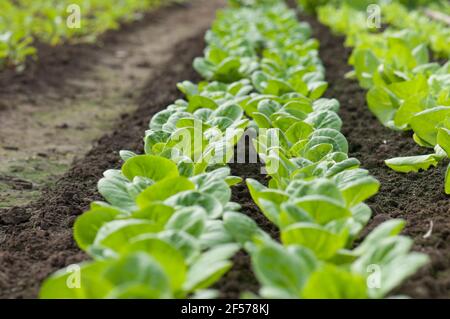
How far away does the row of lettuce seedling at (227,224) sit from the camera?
76.6 inches

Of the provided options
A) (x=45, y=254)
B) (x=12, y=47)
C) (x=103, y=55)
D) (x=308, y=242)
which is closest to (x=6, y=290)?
(x=45, y=254)

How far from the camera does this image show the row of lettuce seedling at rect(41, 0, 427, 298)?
1.95 m

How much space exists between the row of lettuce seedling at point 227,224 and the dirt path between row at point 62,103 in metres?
1.42

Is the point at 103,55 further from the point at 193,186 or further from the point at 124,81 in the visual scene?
the point at 193,186

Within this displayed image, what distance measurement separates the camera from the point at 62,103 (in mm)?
6746

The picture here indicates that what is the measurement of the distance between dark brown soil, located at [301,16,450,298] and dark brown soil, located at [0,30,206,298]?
1.39 meters

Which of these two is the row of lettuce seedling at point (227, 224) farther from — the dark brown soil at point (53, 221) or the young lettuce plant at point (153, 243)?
the dark brown soil at point (53, 221)

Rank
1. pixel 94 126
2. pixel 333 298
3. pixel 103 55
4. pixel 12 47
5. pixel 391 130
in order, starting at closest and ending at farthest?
pixel 333 298
pixel 391 130
pixel 94 126
pixel 12 47
pixel 103 55

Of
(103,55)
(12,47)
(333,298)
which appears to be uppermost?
(333,298)

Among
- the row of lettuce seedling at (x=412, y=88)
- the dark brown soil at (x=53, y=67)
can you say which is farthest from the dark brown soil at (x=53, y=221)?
the dark brown soil at (x=53, y=67)

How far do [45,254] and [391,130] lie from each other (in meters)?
2.81

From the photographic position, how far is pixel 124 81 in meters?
8.10

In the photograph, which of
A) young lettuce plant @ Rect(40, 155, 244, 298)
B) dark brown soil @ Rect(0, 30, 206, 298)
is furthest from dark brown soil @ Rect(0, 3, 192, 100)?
young lettuce plant @ Rect(40, 155, 244, 298)

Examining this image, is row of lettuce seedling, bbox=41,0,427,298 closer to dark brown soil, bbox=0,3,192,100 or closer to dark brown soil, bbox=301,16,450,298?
dark brown soil, bbox=301,16,450,298
